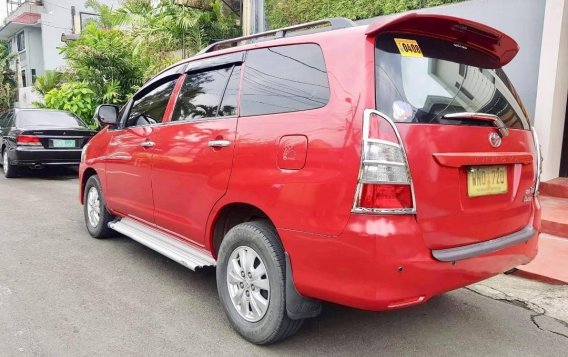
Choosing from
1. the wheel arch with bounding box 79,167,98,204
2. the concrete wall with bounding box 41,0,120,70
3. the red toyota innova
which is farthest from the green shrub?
the concrete wall with bounding box 41,0,120,70

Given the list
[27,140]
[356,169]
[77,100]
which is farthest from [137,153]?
[77,100]

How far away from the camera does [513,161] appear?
2.80 metres

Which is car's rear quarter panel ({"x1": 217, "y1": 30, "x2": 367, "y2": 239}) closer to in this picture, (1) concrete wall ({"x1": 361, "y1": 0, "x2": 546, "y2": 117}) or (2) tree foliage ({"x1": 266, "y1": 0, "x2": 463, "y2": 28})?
(1) concrete wall ({"x1": 361, "y1": 0, "x2": 546, "y2": 117})

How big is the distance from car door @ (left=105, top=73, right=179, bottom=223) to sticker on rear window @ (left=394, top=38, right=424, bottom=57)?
2.07m

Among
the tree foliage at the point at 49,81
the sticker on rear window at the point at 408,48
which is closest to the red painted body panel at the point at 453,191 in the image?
the sticker on rear window at the point at 408,48

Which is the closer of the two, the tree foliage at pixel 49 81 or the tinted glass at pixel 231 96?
the tinted glass at pixel 231 96

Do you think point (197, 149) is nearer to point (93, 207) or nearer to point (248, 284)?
point (248, 284)

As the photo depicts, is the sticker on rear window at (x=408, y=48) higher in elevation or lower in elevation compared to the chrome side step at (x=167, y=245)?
higher

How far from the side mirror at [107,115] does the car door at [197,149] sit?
1060 mm

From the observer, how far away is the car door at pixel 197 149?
3152 mm

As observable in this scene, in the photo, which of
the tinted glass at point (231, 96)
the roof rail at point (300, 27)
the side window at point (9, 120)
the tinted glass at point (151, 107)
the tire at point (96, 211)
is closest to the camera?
the roof rail at point (300, 27)

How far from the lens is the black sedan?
9.23m

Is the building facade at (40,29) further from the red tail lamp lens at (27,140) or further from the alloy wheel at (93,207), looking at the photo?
the alloy wheel at (93,207)

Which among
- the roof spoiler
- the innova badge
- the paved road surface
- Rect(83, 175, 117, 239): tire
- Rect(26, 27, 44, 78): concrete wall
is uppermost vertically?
Rect(26, 27, 44, 78): concrete wall
